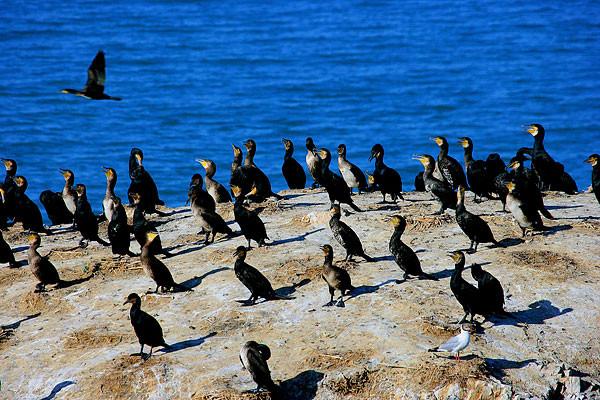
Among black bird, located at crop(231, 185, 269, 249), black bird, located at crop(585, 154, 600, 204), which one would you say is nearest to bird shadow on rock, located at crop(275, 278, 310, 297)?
black bird, located at crop(231, 185, 269, 249)

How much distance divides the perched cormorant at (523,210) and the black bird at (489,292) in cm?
338

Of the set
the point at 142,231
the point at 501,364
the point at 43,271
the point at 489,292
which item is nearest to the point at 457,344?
the point at 501,364

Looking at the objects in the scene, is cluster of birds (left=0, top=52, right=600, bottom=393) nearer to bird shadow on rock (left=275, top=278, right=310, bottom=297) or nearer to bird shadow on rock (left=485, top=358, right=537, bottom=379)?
bird shadow on rock (left=275, top=278, right=310, bottom=297)

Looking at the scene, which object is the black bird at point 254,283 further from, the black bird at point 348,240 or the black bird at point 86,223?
the black bird at point 86,223

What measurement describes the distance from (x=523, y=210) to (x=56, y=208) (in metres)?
9.55

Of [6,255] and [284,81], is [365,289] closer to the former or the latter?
[6,255]

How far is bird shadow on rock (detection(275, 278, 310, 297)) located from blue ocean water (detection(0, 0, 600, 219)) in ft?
69.3

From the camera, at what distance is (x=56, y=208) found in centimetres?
2192

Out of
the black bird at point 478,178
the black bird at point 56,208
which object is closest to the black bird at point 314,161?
the black bird at point 478,178

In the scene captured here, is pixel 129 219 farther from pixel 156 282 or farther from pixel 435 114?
pixel 435 114

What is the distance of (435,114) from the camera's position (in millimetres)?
48875

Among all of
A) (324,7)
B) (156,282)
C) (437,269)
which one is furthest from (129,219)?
(324,7)

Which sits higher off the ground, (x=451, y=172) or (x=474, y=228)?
(x=451, y=172)

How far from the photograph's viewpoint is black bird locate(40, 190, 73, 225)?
21.8 m
